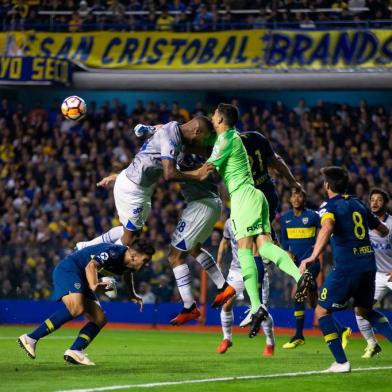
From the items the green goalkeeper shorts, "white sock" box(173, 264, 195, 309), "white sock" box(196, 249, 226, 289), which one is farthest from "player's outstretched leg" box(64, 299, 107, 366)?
"white sock" box(196, 249, 226, 289)

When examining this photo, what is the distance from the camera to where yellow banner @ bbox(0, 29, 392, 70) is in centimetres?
2627

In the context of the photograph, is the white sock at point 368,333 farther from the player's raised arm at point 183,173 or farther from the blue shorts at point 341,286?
the player's raised arm at point 183,173

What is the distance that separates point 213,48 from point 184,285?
1543 centimetres

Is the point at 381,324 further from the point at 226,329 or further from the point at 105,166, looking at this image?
the point at 105,166

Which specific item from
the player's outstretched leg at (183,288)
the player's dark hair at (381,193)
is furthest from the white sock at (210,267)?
the player's dark hair at (381,193)

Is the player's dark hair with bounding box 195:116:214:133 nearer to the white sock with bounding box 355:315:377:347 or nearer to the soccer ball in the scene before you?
the white sock with bounding box 355:315:377:347

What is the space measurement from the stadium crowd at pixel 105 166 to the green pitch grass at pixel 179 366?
187 inches

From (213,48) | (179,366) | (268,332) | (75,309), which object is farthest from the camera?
(213,48)

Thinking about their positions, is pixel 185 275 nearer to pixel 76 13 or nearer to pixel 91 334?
pixel 91 334

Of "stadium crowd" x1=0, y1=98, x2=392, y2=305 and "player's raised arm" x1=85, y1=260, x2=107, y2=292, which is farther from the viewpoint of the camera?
"stadium crowd" x1=0, y1=98, x2=392, y2=305

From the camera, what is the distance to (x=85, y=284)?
11547 mm

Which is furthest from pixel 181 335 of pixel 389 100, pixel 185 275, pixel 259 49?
pixel 389 100

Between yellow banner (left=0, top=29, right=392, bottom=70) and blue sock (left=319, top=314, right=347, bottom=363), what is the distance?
52.7 feet

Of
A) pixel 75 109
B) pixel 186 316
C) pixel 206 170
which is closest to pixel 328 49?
pixel 75 109
